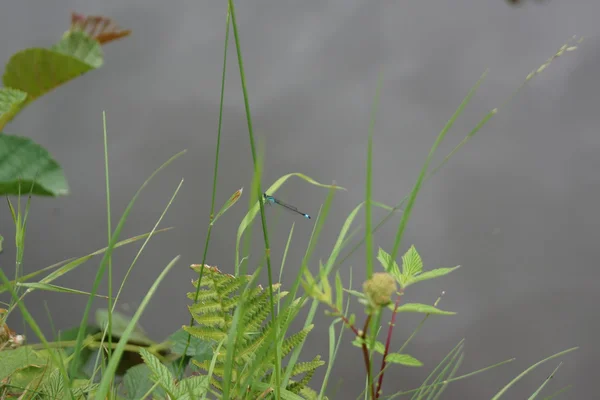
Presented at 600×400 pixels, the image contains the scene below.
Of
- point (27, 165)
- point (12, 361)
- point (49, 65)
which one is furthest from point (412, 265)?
point (49, 65)

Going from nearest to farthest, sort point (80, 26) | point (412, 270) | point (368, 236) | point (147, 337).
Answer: point (368, 236) < point (412, 270) < point (147, 337) < point (80, 26)

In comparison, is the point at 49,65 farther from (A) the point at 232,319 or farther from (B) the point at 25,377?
(A) the point at 232,319

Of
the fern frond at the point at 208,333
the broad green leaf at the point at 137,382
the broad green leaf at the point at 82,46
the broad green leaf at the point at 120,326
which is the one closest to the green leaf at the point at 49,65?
Result: the broad green leaf at the point at 82,46

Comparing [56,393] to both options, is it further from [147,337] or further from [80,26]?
[80,26]

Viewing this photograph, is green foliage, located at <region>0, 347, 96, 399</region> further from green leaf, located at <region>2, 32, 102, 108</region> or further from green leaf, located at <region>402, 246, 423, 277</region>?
green leaf, located at <region>2, 32, 102, 108</region>

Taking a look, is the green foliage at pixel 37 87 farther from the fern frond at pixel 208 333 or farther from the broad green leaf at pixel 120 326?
the fern frond at pixel 208 333

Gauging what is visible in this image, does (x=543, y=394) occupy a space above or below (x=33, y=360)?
below

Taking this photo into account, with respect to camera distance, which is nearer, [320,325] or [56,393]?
[56,393]

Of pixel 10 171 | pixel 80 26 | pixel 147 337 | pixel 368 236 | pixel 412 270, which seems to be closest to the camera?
pixel 368 236

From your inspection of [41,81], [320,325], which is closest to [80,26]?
[41,81]
